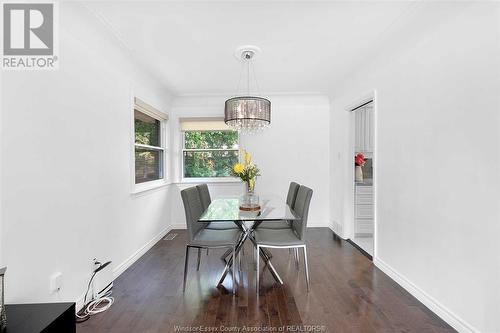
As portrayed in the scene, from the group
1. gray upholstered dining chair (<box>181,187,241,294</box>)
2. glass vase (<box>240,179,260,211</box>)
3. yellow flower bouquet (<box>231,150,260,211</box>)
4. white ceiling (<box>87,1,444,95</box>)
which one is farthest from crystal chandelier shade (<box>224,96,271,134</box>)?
gray upholstered dining chair (<box>181,187,241,294</box>)

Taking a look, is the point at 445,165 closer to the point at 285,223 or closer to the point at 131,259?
the point at 285,223

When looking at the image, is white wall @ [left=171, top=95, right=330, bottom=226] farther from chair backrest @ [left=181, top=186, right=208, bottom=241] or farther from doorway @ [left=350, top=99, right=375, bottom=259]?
chair backrest @ [left=181, top=186, right=208, bottom=241]

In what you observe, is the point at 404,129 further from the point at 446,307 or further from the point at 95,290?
the point at 95,290

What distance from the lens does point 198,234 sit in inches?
100

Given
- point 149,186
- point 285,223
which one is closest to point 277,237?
point 285,223

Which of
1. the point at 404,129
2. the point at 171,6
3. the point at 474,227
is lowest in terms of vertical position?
the point at 474,227

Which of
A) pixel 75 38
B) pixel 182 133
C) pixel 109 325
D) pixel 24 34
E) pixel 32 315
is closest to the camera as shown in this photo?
pixel 32 315

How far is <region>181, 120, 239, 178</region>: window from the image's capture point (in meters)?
4.45

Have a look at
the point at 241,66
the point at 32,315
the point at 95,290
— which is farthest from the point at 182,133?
the point at 32,315

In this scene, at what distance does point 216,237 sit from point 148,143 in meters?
1.99

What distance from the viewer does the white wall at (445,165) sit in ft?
5.01

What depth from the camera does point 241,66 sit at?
2.99 metres

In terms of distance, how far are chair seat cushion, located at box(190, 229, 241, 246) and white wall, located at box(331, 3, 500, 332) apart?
1.68 metres

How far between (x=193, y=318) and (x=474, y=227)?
2132mm
